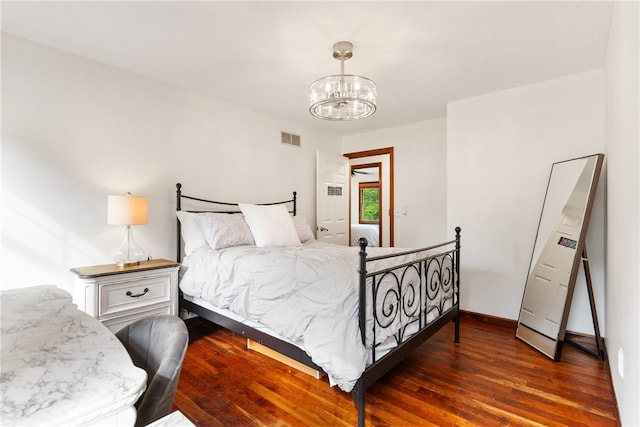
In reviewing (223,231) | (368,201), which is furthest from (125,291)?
(368,201)

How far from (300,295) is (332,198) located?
3.05 m

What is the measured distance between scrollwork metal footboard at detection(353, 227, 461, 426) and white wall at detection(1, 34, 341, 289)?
2272 mm

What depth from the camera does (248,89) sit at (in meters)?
3.33

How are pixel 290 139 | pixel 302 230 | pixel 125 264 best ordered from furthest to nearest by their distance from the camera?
pixel 290 139 < pixel 302 230 < pixel 125 264

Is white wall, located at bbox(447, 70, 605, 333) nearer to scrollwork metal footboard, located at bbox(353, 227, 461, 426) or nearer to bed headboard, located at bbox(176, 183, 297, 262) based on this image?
scrollwork metal footboard, located at bbox(353, 227, 461, 426)

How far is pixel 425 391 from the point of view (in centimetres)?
215

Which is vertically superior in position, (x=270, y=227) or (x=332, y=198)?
(x=332, y=198)

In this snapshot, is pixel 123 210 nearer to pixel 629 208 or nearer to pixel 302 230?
pixel 302 230

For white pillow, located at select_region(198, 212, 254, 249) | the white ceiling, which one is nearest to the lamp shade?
white pillow, located at select_region(198, 212, 254, 249)

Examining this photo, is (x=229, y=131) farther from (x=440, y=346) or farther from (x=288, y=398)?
(x=440, y=346)

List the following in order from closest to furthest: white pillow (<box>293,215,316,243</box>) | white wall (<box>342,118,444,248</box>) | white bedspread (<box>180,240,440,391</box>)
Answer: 1. white bedspread (<box>180,240,440,391</box>)
2. white pillow (<box>293,215,316,243</box>)
3. white wall (<box>342,118,444,248</box>)

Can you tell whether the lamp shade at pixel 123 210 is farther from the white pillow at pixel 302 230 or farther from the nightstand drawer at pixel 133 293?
the white pillow at pixel 302 230

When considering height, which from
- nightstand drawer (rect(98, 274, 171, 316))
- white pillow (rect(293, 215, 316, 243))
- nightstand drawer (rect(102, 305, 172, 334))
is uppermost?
white pillow (rect(293, 215, 316, 243))

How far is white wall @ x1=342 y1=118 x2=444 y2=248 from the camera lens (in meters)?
4.39
